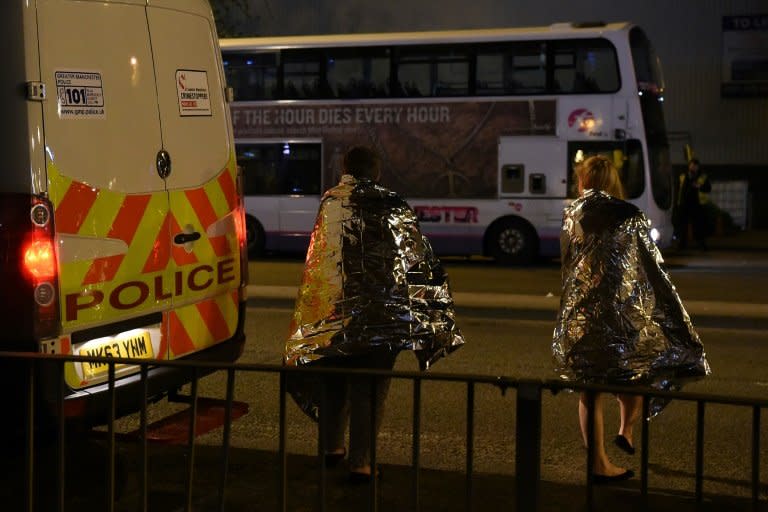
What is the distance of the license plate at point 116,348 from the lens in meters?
4.93

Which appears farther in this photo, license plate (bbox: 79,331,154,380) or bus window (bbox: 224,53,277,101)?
bus window (bbox: 224,53,277,101)

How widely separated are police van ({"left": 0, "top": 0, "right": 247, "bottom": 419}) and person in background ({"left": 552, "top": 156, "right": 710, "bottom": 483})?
1835 mm

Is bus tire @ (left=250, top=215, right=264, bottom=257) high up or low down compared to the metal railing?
down

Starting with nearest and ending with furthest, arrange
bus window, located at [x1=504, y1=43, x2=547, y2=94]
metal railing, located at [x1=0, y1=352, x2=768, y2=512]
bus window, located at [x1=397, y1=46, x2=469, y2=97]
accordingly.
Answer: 1. metal railing, located at [x1=0, y1=352, x2=768, y2=512]
2. bus window, located at [x1=504, y1=43, x2=547, y2=94]
3. bus window, located at [x1=397, y1=46, x2=469, y2=97]

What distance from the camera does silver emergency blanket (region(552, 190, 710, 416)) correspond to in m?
5.29

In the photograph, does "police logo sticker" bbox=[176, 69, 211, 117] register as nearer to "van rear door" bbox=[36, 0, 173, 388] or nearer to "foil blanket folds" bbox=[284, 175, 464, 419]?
"van rear door" bbox=[36, 0, 173, 388]

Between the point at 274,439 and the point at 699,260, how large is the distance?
13892 mm

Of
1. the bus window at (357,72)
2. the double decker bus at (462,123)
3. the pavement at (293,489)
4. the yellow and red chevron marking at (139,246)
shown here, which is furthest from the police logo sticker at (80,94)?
the bus window at (357,72)

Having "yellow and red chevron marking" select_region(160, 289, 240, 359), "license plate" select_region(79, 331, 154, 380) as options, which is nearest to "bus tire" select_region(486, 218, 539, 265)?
"yellow and red chevron marking" select_region(160, 289, 240, 359)

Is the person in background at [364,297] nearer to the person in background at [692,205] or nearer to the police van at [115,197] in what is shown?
the police van at [115,197]

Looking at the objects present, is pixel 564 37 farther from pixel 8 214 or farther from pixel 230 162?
pixel 8 214

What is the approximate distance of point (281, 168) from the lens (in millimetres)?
19188

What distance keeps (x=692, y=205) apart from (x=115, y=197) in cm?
1611

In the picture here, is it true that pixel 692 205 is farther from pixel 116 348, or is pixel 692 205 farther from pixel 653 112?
pixel 116 348
